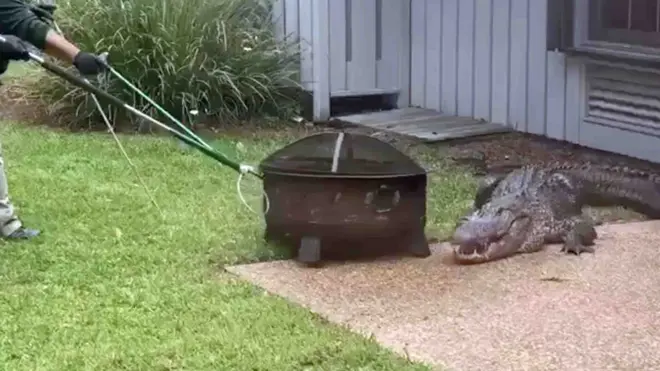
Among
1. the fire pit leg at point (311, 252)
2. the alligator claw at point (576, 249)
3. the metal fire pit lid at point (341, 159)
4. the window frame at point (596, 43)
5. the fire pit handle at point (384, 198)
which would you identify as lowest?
the alligator claw at point (576, 249)

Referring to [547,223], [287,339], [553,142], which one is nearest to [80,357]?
[287,339]

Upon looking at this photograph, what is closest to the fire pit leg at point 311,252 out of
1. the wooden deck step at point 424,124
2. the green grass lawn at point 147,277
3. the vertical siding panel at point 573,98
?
the green grass lawn at point 147,277

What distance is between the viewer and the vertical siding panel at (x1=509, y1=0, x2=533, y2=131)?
9.16 meters

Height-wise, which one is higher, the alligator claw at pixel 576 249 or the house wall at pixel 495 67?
the house wall at pixel 495 67

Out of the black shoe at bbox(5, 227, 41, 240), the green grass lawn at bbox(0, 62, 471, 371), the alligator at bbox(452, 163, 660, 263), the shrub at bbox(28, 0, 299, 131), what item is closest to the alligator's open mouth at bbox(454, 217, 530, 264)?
the alligator at bbox(452, 163, 660, 263)

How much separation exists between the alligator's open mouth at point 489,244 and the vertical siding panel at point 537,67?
3.39 m

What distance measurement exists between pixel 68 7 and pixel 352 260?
502 cm

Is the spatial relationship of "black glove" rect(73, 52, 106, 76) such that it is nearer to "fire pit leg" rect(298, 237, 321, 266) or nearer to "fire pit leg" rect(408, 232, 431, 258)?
"fire pit leg" rect(298, 237, 321, 266)

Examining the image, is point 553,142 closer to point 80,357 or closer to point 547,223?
point 547,223

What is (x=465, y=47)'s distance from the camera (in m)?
9.81

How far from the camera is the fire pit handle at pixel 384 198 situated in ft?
17.9

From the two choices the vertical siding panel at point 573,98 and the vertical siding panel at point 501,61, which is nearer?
the vertical siding panel at point 573,98

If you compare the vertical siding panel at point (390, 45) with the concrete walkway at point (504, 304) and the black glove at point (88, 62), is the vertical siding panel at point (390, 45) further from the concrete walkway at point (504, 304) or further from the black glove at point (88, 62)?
the black glove at point (88, 62)

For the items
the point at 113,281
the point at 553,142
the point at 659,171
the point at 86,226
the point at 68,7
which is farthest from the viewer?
the point at 68,7
